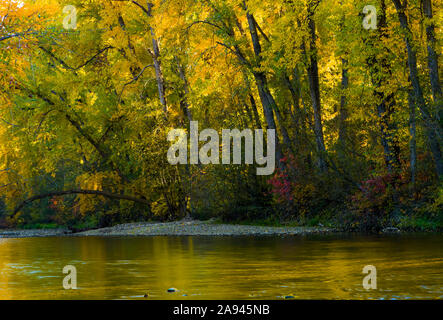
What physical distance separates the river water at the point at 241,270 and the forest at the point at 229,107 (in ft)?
12.0

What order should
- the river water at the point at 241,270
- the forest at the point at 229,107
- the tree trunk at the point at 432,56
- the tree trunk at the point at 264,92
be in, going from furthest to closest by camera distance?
the tree trunk at the point at 264,92
the forest at the point at 229,107
the tree trunk at the point at 432,56
the river water at the point at 241,270

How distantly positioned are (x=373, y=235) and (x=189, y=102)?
40.7 ft

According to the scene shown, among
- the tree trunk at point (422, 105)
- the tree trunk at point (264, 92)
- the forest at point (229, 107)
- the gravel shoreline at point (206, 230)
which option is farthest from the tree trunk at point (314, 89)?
the tree trunk at point (422, 105)

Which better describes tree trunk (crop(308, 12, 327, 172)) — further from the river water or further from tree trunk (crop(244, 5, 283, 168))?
the river water

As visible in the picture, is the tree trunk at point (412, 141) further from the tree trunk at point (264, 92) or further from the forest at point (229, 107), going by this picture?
the tree trunk at point (264, 92)

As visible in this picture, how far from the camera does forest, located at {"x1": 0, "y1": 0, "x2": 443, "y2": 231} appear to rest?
20438 mm

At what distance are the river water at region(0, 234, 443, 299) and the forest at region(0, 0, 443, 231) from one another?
3.65m

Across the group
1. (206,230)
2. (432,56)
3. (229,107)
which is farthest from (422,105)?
(229,107)

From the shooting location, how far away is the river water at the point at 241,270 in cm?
861

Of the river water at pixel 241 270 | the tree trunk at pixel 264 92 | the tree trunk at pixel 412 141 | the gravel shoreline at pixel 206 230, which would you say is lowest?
the gravel shoreline at pixel 206 230

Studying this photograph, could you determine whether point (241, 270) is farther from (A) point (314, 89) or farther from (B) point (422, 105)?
(A) point (314, 89)

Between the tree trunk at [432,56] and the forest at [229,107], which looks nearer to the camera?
the tree trunk at [432,56]

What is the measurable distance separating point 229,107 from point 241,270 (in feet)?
53.2

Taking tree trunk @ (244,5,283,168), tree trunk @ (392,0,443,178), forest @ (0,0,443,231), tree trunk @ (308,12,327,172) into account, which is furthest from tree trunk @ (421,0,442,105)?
A: tree trunk @ (244,5,283,168)
